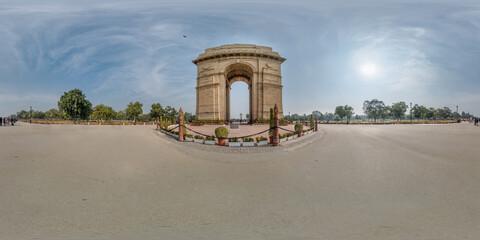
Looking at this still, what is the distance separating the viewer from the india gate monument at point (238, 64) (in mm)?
25859

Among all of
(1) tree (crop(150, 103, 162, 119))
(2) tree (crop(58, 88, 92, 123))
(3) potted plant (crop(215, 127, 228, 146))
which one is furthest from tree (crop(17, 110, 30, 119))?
(3) potted plant (crop(215, 127, 228, 146))

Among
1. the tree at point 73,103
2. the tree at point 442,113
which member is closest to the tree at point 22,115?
the tree at point 73,103

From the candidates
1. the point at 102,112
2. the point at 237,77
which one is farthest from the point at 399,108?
the point at 102,112

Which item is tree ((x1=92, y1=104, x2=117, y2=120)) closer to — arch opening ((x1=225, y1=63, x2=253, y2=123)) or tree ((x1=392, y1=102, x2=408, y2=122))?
arch opening ((x1=225, y1=63, x2=253, y2=123))

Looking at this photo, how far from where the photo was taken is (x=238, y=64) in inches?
1061

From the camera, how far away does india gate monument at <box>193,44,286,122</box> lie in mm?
25859

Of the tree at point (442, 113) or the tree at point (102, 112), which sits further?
the tree at point (442, 113)

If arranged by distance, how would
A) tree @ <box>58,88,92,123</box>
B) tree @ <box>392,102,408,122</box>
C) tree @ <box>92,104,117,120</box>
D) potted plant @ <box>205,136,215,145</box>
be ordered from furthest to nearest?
tree @ <box>392,102,408,122</box>
tree @ <box>92,104,117,120</box>
tree @ <box>58,88,92,123</box>
potted plant @ <box>205,136,215,145</box>

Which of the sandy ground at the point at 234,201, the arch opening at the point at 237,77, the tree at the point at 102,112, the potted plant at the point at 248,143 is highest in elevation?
the arch opening at the point at 237,77

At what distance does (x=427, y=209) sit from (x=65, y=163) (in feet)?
24.9

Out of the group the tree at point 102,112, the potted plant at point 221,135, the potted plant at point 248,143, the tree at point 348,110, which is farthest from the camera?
the tree at point 348,110

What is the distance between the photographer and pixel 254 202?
2863mm

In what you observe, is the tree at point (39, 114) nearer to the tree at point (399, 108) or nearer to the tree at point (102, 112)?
the tree at point (102, 112)

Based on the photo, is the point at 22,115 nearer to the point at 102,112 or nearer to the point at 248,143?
the point at 102,112
